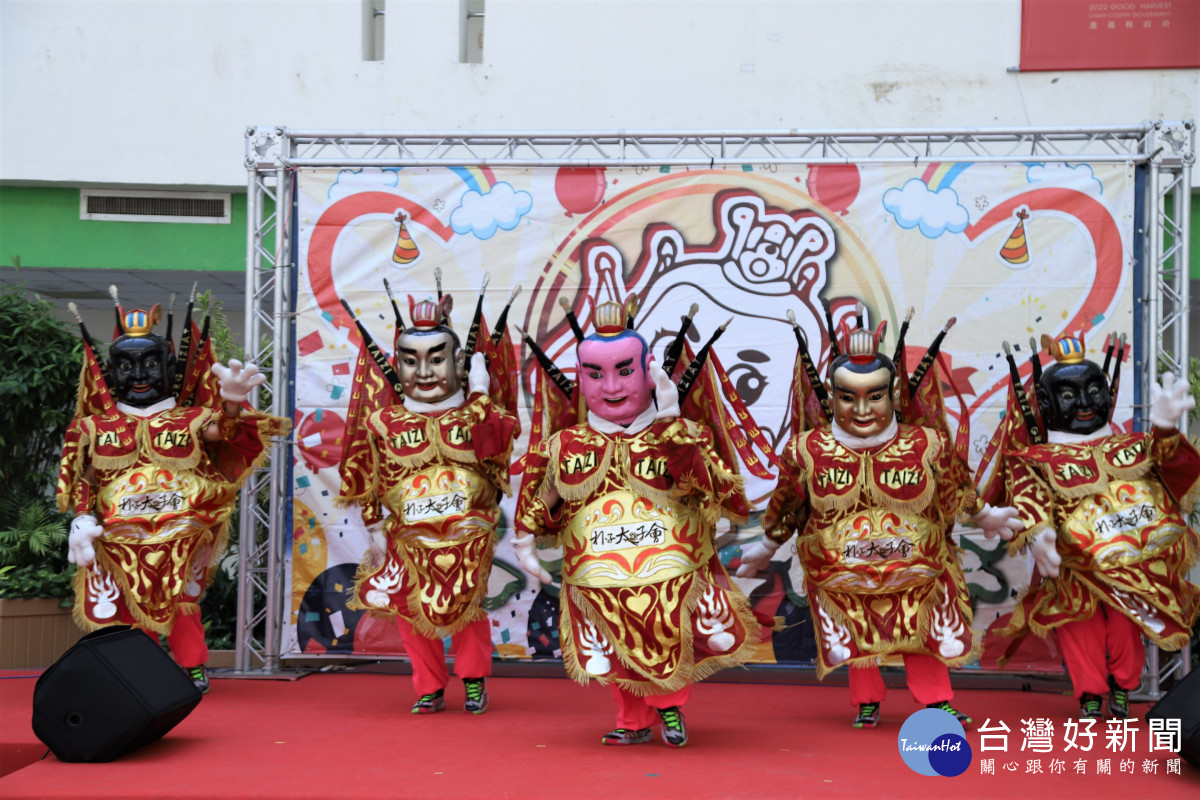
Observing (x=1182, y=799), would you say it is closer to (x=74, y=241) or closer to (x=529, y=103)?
(x=529, y=103)

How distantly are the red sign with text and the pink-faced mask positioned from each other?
209 inches

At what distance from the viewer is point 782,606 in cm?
532

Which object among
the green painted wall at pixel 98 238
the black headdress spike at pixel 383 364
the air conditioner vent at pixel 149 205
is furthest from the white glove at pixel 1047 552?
the air conditioner vent at pixel 149 205

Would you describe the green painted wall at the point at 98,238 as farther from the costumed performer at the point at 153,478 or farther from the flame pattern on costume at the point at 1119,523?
the flame pattern on costume at the point at 1119,523

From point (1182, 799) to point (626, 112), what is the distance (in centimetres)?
612

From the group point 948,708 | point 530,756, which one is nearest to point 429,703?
point 530,756

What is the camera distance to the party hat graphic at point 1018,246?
5266mm

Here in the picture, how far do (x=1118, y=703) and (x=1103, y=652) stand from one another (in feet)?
0.66

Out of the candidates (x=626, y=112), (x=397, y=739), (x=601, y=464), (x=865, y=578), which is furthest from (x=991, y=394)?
(x=626, y=112)

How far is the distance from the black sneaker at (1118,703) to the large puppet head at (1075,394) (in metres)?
0.97

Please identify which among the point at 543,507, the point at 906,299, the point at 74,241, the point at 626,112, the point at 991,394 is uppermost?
the point at 626,112

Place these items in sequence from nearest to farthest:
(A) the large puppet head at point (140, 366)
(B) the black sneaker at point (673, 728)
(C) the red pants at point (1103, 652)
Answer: (B) the black sneaker at point (673, 728)
(C) the red pants at point (1103, 652)
(A) the large puppet head at point (140, 366)

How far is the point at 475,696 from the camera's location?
445cm

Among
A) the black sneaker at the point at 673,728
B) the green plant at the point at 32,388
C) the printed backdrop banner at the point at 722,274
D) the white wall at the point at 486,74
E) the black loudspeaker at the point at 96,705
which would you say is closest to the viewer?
the black loudspeaker at the point at 96,705
